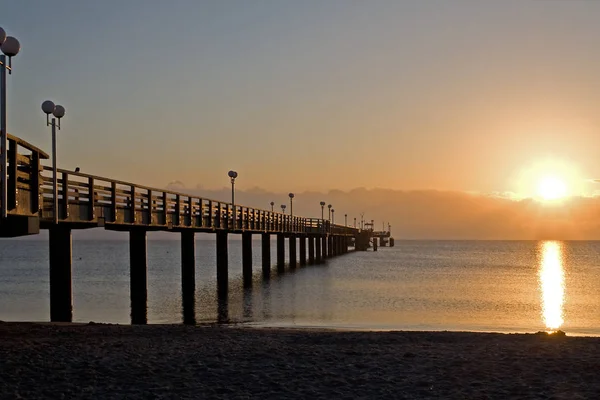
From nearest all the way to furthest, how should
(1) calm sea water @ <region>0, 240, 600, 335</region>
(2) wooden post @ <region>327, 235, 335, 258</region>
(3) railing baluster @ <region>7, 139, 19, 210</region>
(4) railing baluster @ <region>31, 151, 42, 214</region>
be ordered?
(3) railing baluster @ <region>7, 139, 19, 210</region> → (4) railing baluster @ <region>31, 151, 42, 214</region> → (1) calm sea water @ <region>0, 240, 600, 335</region> → (2) wooden post @ <region>327, 235, 335, 258</region>

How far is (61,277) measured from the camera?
2075 cm

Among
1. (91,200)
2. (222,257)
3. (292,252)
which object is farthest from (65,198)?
(292,252)

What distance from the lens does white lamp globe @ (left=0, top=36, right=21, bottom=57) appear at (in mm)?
13984

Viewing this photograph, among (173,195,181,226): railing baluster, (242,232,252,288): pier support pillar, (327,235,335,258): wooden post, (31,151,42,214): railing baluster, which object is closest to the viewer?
(31,151,42,214): railing baluster

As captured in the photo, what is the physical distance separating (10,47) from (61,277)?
28.1ft

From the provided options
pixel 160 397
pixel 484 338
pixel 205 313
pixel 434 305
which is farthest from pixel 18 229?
pixel 434 305

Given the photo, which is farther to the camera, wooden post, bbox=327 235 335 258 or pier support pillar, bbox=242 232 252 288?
wooden post, bbox=327 235 335 258

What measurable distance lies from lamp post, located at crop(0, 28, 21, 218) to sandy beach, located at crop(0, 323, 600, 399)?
2847 mm

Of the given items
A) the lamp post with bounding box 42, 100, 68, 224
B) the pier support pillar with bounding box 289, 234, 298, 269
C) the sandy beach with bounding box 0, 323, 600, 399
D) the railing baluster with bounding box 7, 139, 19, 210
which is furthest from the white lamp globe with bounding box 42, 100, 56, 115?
the pier support pillar with bounding box 289, 234, 298, 269

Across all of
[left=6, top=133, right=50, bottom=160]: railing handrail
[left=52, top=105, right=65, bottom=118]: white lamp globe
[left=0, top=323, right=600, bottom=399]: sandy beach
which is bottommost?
[left=0, top=323, right=600, bottom=399]: sandy beach

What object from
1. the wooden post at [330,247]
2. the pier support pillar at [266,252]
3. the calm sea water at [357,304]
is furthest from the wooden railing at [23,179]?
the wooden post at [330,247]

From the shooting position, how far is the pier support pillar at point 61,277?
20.7 m

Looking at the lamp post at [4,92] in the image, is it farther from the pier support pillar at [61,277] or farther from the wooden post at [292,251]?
the wooden post at [292,251]

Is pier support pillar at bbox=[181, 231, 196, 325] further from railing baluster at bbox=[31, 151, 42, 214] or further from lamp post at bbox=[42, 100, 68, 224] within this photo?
railing baluster at bbox=[31, 151, 42, 214]
